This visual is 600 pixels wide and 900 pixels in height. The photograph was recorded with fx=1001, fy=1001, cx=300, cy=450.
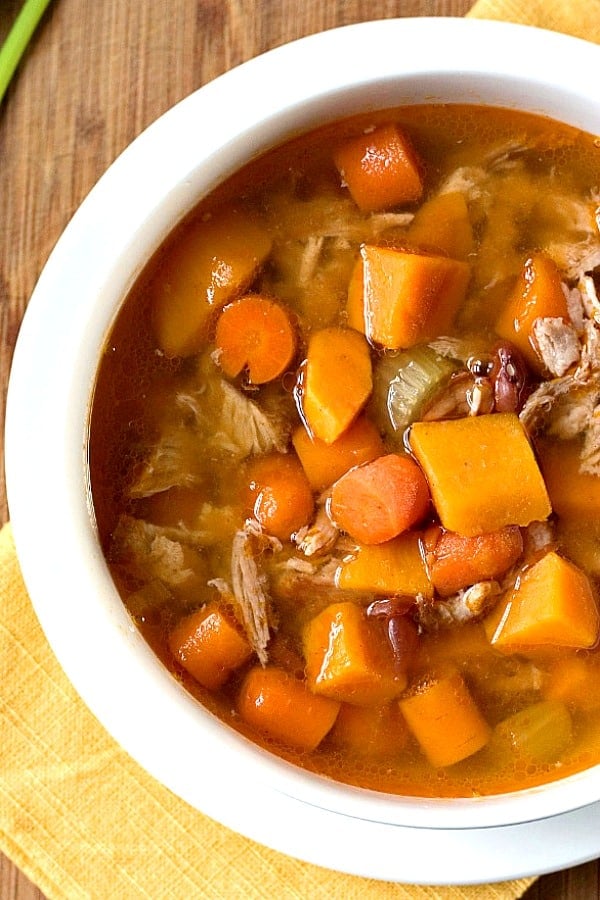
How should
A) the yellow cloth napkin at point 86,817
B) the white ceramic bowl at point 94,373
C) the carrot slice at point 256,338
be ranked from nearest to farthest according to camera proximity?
the white ceramic bowl at point 94,373, the carrot slice at point 256,338, the yellow cloth napkin at point 86,817

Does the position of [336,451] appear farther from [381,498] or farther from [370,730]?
[370,730]

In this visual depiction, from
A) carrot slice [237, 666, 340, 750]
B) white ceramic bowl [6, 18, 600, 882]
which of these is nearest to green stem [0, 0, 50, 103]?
white ceramic bowl [6, 18, 600, 882]

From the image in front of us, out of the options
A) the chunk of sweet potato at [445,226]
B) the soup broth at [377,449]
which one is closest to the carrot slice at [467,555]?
the soup broth at [377,449]

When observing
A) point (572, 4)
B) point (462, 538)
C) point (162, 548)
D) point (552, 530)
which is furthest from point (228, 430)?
point (572, 4)

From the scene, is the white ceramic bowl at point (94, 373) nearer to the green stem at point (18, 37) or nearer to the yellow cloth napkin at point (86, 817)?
the yellow cloth napkin at point (86, 817)

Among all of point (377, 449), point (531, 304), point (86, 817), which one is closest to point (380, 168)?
point (531, 304)

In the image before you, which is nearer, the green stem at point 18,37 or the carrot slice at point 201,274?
the carrot slice at point 201,274
